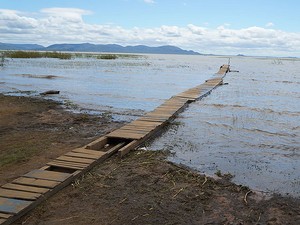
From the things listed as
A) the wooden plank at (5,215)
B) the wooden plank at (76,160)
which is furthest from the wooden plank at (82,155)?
the wooden plank at (5,215)

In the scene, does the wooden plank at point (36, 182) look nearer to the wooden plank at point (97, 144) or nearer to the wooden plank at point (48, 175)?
the wooden plank at point (48, 175)

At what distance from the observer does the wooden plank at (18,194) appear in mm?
4863

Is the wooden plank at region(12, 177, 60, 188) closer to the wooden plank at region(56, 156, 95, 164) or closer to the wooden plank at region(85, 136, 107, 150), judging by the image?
the wooden plank at region(56, 156, 95, 164)

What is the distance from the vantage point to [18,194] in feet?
16.2

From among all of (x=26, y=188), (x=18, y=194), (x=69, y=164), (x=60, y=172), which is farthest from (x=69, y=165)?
(x=18, y=194)

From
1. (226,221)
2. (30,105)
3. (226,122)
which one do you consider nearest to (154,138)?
(226,122)

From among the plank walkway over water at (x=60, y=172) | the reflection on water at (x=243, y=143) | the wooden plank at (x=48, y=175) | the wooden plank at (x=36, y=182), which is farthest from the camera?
the reflection on water at (x=243, y=143)

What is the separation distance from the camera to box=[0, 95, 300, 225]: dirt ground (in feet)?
15.7

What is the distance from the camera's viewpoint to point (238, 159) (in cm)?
798

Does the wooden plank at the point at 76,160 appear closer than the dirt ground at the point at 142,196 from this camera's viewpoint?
No

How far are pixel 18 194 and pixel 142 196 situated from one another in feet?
6.19

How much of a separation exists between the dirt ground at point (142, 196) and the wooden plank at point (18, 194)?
19 centimetres

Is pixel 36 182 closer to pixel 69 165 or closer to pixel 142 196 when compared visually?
pixel 69 165

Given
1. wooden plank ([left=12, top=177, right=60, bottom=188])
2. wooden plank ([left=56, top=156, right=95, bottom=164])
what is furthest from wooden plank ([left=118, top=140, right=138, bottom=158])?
wooden plank ([left=12, top=177, right=60, bottom=188])
